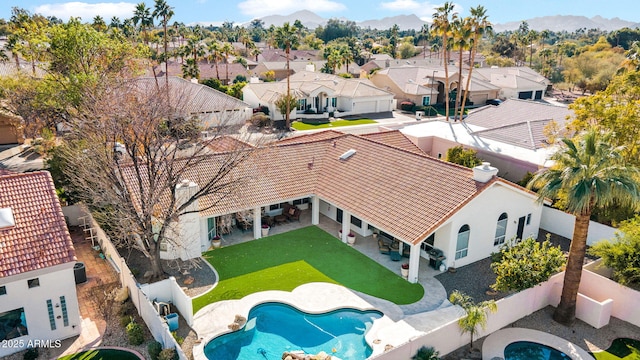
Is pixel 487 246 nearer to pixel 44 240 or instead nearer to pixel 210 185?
pixel 210 185

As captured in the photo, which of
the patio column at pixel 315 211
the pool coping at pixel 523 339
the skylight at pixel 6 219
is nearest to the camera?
the skylight at pixel 6 219

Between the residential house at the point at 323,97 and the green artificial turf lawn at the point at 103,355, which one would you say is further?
the residential house at the point at 323,97

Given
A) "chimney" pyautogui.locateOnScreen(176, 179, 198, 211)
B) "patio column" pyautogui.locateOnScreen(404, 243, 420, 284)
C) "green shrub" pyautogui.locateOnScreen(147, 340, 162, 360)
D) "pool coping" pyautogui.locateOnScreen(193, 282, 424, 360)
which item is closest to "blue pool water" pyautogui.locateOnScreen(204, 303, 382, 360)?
"pool coping" pyautogui.locateOnScreen(193, 282, 424, 360)

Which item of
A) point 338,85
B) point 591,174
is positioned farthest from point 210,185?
point 338,85

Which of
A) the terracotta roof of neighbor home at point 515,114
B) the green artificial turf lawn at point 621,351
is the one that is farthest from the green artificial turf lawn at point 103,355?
the terracotta roof of neighbor home at point 515,114

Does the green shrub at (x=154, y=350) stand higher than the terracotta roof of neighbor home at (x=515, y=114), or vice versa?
the terracotta roof of neighbor home at (x=515, y=114)

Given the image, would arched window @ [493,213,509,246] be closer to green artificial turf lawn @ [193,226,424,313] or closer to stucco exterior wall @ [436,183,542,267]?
stucco exterior wall @ [436,183,542,267]

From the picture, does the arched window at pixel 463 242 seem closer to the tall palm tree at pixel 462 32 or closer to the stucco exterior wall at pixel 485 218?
the stucco exterior wall at pixel 485 218

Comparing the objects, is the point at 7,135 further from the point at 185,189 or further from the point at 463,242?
the point at 463,242
